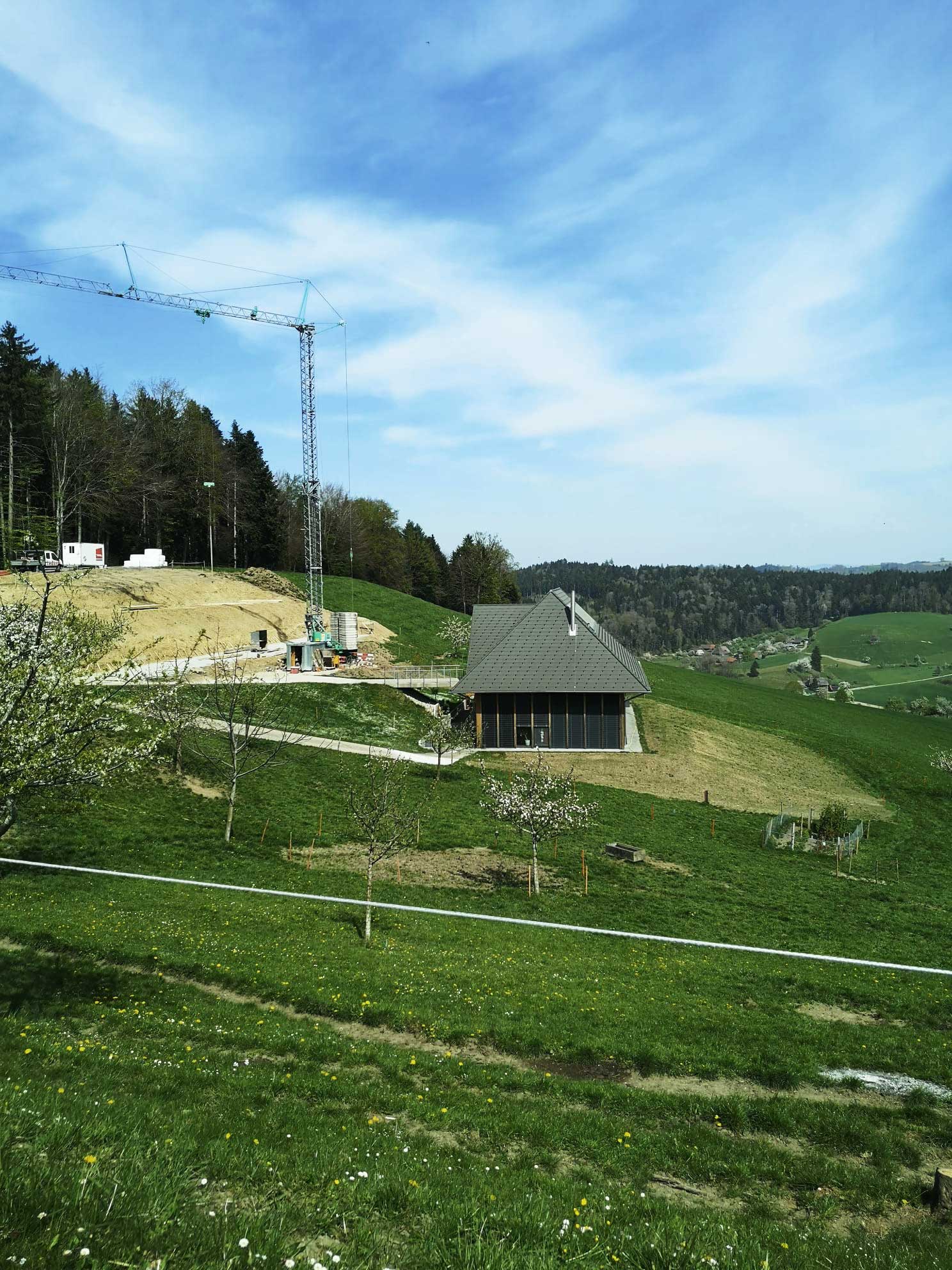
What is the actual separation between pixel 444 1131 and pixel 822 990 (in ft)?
38.3

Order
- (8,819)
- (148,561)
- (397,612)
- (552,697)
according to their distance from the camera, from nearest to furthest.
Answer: (8,819)
(552,697)
(148,561)
(397,612)

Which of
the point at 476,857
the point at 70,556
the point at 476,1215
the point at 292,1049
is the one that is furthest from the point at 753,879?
the point at 70,556

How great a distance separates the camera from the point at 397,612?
3349 inches

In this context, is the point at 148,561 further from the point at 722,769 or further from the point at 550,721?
the point at 722,769

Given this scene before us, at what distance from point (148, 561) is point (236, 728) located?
3957 cm

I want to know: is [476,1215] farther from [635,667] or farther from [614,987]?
[635,667]

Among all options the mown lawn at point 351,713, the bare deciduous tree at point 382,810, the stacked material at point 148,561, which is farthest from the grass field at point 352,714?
the stacked material at point 148,561

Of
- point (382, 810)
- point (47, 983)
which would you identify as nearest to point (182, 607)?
point (382, 810)

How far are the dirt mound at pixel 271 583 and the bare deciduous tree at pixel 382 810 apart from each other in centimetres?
4547

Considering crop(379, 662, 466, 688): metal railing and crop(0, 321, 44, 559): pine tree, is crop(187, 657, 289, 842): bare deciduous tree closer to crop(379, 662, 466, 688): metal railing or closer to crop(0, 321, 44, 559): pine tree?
crop(379, 662, 466, 688): metal railing

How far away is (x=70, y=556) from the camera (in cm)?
6209

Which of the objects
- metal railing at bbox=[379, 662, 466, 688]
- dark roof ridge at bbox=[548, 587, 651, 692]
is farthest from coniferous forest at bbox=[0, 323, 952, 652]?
dark roof ridge at bbox=[548, 587, 651, 692]

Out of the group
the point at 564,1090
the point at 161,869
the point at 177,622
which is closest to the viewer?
the point at 564,1090

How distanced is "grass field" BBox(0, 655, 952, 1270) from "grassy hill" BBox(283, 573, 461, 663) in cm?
4577
